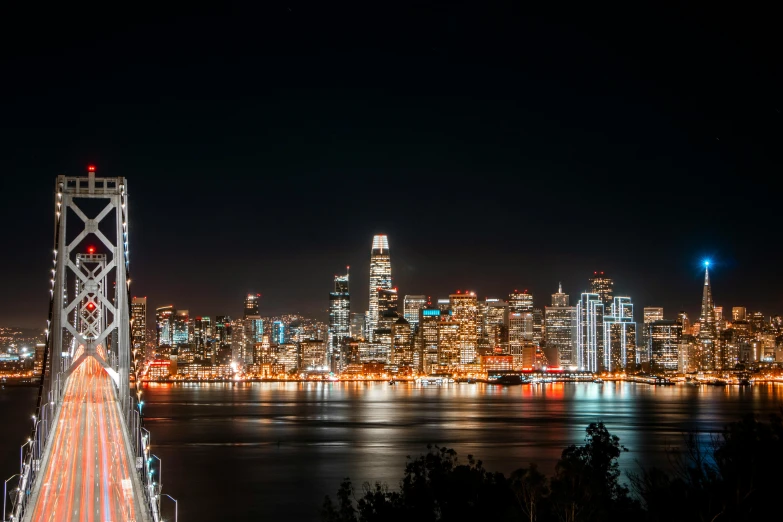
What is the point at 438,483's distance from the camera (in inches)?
817

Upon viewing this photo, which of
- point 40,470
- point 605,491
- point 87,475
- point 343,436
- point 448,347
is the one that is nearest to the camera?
point 40,470

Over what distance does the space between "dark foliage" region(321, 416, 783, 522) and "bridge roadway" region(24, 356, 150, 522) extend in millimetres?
4306

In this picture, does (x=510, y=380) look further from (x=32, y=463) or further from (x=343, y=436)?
(x=32, y=463)

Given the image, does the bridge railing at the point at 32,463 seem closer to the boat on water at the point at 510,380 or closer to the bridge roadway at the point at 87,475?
the bridge roadway at the point at 87,475

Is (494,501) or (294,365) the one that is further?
(294,365)

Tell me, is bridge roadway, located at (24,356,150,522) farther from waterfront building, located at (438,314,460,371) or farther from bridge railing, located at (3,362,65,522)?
waterfront building, located at (438,314,460,371)

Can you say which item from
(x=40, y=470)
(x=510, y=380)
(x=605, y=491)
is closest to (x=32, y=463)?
(x=40, y=470)

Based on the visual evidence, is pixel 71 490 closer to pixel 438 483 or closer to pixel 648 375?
pixel 438 483

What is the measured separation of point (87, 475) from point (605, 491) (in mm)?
10453

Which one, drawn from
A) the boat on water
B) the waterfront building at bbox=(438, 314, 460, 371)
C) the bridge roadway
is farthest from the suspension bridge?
the waterfront building at bbox=(438, 314, 460, 371)

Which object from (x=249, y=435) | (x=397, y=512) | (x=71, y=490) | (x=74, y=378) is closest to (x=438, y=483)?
(x=397, y=512)

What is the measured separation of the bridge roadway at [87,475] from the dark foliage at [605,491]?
14.1 feet

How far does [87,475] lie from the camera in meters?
20.0

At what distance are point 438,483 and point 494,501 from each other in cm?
143
